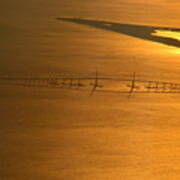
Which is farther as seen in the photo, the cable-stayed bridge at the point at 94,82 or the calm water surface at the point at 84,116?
the cable-stayed bridge at the point at 94,82

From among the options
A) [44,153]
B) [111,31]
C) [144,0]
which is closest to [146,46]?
[111,31]

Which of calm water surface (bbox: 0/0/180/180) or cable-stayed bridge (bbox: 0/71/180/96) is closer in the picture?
calm water surface (bbox: 0/0/180/180)

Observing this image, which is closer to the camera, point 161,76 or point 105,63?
point 161,76

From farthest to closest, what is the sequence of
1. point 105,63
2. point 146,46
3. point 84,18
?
point 84,18 → point 146,46 → point 105,63

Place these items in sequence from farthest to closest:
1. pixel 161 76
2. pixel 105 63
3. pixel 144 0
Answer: pixel 144 0, pixel 105 63, pixel 161 76

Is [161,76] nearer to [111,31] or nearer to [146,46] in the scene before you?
[146,46]

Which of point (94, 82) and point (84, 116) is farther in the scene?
point (94, 82)

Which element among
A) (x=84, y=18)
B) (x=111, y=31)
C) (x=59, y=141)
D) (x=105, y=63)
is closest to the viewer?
(x=59, y=141)

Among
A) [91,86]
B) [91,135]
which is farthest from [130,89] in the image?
[91,135]

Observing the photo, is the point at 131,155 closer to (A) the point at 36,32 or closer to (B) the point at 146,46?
(B) the point at 146,46
